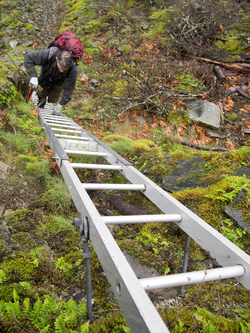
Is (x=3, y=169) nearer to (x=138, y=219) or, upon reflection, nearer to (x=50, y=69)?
(x=138, y=219)

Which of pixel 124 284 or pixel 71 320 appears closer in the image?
pixel 124 284

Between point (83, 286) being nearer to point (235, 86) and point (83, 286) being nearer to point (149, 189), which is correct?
point (149, 189)

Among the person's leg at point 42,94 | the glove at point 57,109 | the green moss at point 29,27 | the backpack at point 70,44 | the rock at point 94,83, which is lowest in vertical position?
the glove at point 57,109

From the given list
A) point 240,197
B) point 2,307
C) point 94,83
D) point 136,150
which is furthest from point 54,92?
point 2,307

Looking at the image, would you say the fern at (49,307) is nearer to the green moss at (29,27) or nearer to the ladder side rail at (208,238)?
the ladder side rail at (208,238)

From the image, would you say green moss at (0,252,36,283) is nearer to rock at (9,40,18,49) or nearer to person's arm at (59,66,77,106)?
person's arm at (59,66,77,106)

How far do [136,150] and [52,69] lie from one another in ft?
8.94

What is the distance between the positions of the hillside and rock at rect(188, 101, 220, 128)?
0.12 ft

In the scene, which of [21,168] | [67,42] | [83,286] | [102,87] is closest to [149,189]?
[83,286]

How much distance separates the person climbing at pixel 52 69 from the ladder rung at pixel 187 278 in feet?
14.2

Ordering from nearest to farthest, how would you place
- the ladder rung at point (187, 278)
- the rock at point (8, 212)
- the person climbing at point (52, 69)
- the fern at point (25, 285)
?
the ladder rung at point (187, 278)
the fern at point (25, 285)
the rock at point (8, 212)
the person climbing at point (52, 69)

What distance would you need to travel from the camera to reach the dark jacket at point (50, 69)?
172 inches

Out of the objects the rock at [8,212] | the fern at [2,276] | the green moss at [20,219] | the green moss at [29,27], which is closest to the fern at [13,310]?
the fern at [2,276]

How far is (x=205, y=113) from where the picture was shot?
6023mm
